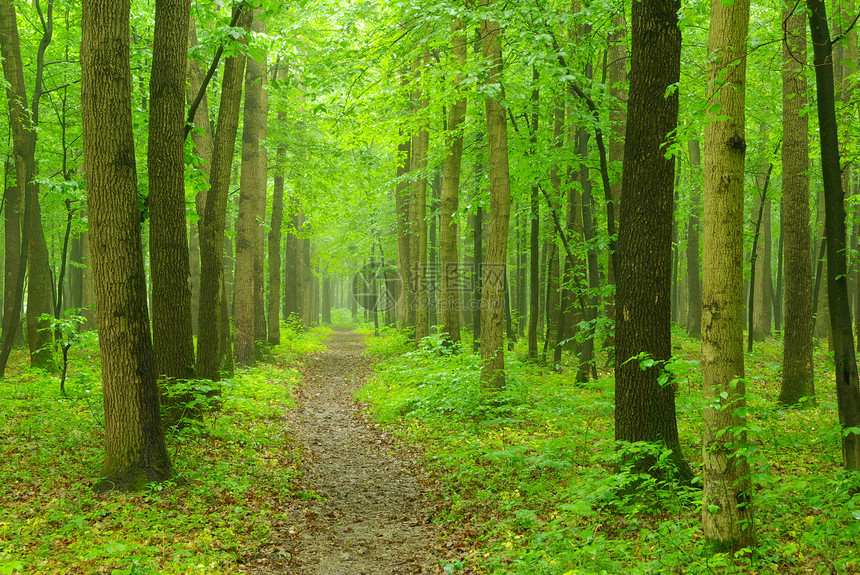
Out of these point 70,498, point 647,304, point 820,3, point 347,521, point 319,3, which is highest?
point 319,3

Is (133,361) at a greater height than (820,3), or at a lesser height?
lesser

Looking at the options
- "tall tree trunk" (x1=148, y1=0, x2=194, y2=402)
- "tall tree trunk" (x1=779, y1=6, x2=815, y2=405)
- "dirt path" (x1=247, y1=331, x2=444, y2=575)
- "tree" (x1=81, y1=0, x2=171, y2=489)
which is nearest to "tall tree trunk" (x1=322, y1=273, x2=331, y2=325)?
"dirt path" (x1=247, y1=331, x2=444, y2=575)

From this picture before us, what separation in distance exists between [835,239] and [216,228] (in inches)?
361

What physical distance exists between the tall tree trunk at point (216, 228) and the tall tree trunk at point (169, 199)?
200cm

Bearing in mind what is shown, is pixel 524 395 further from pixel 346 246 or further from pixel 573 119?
pixel 346 246

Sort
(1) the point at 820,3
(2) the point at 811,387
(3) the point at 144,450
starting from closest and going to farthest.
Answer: (1) the point at 820,3 → (3) the point at 144,450 → (2) the point at 811,387

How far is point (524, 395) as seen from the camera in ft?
34.2

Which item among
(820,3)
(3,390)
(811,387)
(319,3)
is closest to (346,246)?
(319,3)

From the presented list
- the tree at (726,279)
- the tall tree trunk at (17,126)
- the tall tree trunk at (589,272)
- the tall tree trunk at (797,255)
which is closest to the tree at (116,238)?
the tree at (726,279)

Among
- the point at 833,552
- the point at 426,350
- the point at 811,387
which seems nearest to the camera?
the point at 833,552

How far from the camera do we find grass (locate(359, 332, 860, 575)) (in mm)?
4223

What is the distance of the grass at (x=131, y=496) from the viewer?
4.70 metres

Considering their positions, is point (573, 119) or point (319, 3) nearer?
point (573, 119)

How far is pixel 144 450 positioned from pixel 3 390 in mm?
6202
